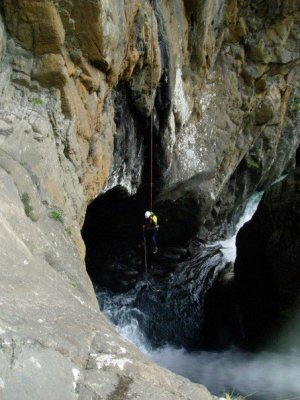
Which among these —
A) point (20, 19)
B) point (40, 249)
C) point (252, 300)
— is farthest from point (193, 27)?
point (40, 249)

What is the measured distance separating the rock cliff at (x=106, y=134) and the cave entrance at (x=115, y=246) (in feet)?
3.24

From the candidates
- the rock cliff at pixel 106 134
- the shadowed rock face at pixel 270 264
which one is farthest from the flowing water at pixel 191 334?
the rock cliff at pixel 106 134

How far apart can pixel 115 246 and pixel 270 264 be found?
4.61 meters

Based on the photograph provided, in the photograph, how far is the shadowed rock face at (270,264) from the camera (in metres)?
10.2

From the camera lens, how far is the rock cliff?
2.84 meters

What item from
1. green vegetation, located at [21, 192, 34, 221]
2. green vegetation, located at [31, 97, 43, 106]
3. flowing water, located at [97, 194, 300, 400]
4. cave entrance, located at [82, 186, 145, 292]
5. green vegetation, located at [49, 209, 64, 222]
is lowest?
flowing water, located at [97, 194, 300, 400]

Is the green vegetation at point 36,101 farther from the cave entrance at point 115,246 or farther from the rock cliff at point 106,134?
the cave entrance at point 115,246

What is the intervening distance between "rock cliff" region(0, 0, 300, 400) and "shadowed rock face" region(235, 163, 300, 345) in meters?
1.94

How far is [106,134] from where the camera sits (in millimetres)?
8422

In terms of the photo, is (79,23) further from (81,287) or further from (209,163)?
(209,163)

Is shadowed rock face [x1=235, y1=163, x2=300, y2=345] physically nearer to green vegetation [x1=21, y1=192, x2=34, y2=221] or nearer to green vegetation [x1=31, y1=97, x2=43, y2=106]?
green vegetation [x1=31, y1=97, x2=43, y2=106]

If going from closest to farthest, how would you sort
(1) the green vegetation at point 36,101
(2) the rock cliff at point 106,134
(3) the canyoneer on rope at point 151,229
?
(2) the rock cliff at point 106,134
(1) the green vegetation at point 36,101
(3) the canyoneer on rope at point 151,229

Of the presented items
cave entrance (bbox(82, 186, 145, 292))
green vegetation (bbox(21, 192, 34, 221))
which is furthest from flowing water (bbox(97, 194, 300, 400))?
green vegetation (bbox(21, 192, 34, 221))

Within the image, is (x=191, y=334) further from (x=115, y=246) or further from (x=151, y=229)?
(x=115, y=246)
